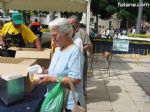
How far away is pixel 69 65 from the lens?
2766 millimetres

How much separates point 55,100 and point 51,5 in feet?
19.9

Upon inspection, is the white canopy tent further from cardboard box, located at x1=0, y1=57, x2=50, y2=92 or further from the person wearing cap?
cardboard box, located at x1=0, y1=57, x2=50, y2=92

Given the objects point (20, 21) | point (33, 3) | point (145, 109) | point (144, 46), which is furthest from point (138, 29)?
point (20, 21)

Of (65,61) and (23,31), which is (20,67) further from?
(23,31)

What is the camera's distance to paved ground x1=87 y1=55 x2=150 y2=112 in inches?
254

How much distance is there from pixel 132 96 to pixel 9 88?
5.12 metres

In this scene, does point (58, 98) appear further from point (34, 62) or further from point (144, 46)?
point (144, 46)

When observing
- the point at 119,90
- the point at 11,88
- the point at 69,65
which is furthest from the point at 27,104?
the point at 119,90

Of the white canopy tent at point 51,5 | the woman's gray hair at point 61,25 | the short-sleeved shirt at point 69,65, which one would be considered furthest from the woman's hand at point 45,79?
the white canopy tent at point 51,5

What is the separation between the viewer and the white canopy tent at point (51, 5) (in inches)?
320

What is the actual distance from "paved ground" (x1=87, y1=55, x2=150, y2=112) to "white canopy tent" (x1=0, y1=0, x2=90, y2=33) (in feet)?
5.80

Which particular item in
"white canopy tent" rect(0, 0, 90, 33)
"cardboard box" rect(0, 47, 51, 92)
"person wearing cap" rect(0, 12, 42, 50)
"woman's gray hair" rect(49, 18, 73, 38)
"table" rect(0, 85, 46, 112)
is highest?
"white canopy tent" rect(0, 0, 90, 33)

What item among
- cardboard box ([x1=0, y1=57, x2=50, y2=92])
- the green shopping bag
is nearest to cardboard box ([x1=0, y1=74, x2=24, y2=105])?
cardboard box ([x1=0, y1=57, x2=50, y2=92])

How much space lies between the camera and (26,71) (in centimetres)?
292
